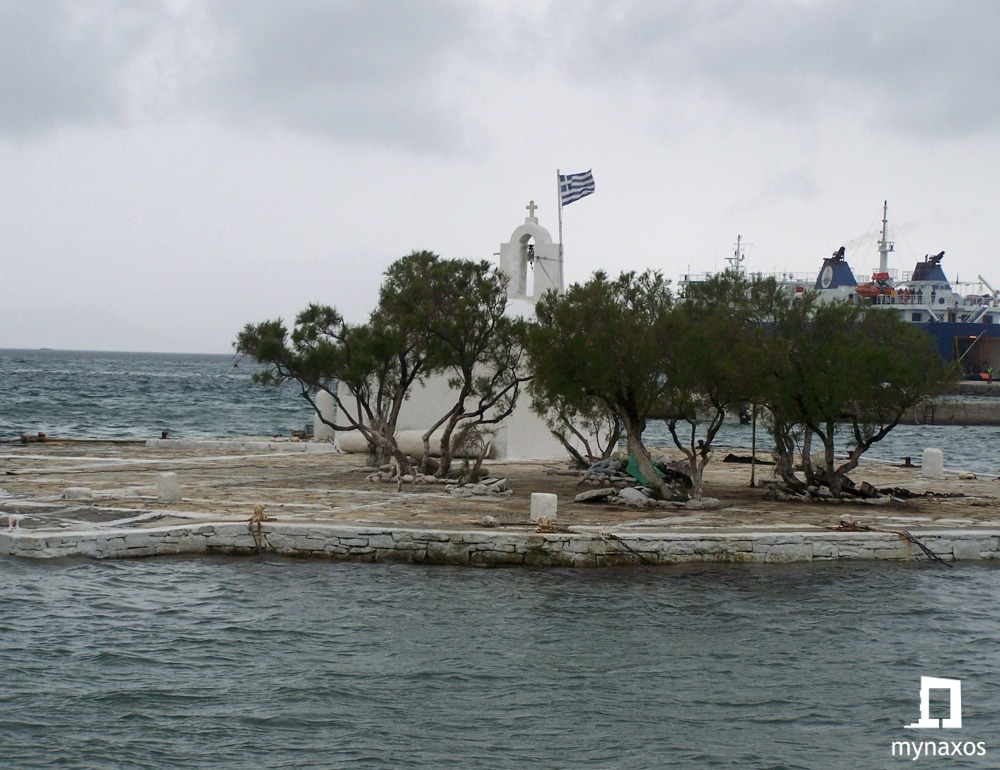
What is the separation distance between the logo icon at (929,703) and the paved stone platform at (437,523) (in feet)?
17.6

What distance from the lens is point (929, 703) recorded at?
1197 cm

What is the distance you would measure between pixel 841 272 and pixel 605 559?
3523 inches

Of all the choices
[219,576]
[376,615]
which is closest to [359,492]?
[219,576]

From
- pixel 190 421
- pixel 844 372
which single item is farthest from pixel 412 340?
pixel 190 421

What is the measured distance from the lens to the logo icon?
11375 mm

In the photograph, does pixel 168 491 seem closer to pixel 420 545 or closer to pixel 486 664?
pixel 420 545

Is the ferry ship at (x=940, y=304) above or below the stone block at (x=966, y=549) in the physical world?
above

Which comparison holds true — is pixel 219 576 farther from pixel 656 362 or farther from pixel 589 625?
pixel 656 362

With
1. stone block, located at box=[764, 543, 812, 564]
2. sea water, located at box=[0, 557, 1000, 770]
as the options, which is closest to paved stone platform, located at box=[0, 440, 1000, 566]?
stone block, located at box=[764, 543, 812, 564]

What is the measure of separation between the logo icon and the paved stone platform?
5350mm

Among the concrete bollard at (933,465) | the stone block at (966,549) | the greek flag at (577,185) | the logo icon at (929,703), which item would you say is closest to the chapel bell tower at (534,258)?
the greek flag at (577,185)

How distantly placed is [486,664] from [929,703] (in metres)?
4.81

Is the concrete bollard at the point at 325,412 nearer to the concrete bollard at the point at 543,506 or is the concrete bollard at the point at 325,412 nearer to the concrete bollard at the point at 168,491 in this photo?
the concrete bollard at the point at 168,491

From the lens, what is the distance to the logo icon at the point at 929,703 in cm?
1138
